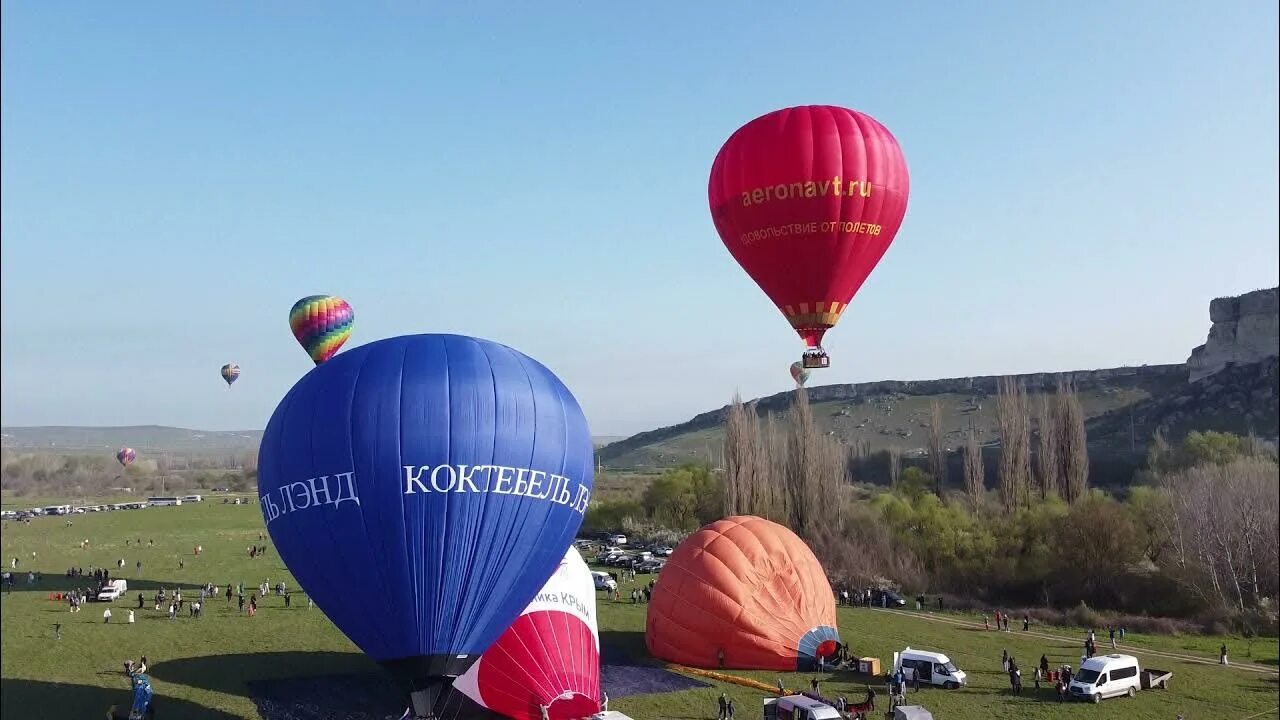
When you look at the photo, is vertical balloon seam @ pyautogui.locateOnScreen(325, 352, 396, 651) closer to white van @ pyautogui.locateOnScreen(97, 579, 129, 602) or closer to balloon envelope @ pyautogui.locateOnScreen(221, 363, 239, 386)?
white van @ pyautogui.locateOnScreen(97, 579, 129, 602)

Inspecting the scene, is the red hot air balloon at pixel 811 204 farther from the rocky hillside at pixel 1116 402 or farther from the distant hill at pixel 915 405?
the distant hill at pixel 915 405

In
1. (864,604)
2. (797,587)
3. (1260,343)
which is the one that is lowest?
(864,604)

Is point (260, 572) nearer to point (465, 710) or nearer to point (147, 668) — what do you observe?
point (147, 668)

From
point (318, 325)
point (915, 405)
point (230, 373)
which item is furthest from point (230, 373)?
point (915, 405)

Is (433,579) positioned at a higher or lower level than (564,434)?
lower

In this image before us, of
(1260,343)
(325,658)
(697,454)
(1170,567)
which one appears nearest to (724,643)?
(325,658)

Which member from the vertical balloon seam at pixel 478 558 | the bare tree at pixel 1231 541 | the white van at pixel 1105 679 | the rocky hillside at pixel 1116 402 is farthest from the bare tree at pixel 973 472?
the vertical balloon seam at pixel 478 558

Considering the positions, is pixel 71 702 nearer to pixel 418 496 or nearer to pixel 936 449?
pixel 418 496
